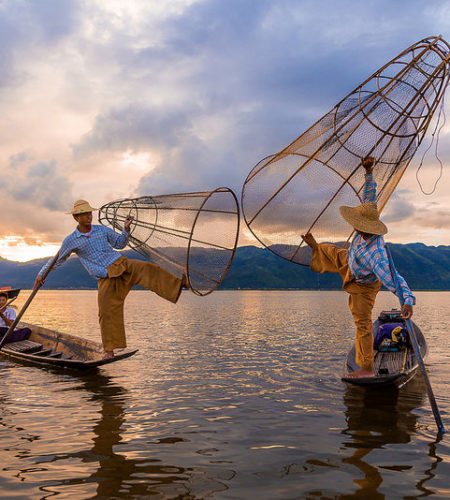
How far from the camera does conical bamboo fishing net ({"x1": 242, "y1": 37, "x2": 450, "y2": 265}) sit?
25.2 ft

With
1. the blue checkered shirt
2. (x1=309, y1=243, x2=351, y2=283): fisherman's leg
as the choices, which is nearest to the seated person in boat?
(x1=309, y1=243, x2=351, y2=283): fisherman's leg

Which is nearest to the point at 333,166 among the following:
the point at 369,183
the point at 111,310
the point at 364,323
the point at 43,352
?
the point at 369,183

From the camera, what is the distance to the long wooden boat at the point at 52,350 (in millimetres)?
10867

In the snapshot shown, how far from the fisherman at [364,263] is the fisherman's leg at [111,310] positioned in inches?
140

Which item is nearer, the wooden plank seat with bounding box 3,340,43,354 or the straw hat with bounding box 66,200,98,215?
the straw hat with bounding box 66,200,98,215

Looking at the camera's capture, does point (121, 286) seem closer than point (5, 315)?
Yes

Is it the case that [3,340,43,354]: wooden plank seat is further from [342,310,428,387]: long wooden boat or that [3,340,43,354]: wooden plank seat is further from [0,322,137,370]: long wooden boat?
[342,310,428,387]: long wooden boat

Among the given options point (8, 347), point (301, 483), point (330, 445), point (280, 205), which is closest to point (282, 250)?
point (280, 205)

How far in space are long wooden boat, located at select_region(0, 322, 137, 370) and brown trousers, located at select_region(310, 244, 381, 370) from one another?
5.94 metres

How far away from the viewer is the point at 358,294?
7395 millimetres

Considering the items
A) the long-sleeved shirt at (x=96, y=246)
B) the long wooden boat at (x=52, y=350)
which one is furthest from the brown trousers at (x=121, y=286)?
the long wooden boat at (x=52, y=350)

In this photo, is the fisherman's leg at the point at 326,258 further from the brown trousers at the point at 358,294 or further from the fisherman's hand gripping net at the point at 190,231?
the fisherman's hand gripping net at the point at 190,231

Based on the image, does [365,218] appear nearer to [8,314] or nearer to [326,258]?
[326,258]

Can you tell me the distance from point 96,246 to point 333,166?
447 cm
